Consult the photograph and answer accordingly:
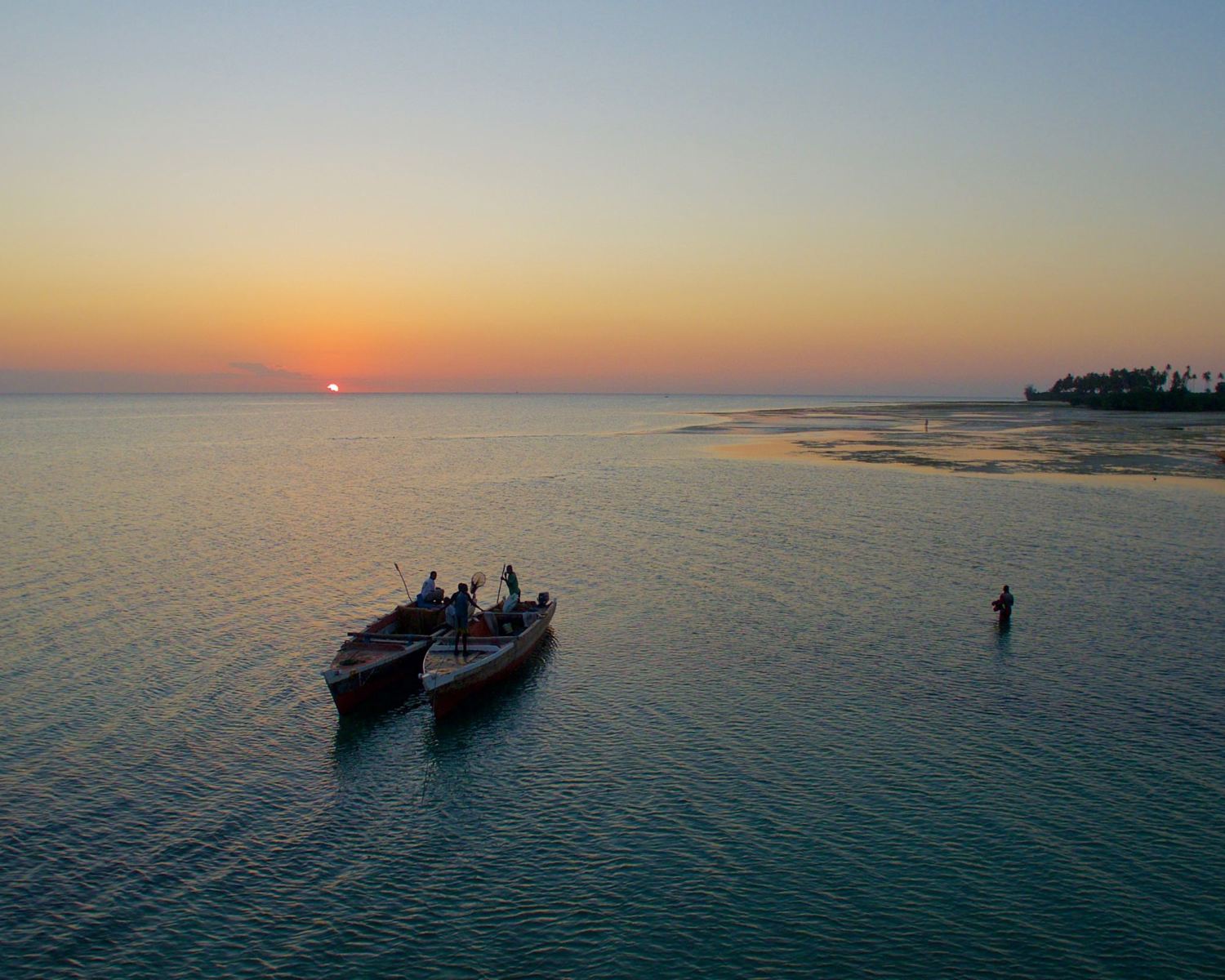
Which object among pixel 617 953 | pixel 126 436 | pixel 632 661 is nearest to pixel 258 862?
pixel 617 953

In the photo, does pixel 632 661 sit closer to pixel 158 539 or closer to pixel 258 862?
pixel 258 862

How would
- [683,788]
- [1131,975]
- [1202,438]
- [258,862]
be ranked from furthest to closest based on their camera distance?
[1202,438] < [683,788] < [258,862] < [1131,975]

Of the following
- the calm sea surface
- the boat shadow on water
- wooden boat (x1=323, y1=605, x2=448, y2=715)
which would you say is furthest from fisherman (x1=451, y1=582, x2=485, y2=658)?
the calm sea surface

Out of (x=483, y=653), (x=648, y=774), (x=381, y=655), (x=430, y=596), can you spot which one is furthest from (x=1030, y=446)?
(x=648, y=774)

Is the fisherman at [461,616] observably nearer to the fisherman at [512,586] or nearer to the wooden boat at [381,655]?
the wooden boat at [381,655]

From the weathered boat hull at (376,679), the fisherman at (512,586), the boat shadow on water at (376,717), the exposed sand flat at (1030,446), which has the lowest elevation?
the boat shadow on water at (376,717)

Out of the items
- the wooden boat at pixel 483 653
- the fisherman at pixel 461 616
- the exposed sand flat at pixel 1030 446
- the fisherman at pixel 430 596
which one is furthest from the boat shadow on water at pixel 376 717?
the exposed sand flat at pixel 1030 446

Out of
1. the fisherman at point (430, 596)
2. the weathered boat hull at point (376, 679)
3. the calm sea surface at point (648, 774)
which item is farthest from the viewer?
the fisherman at point (430, 596)
